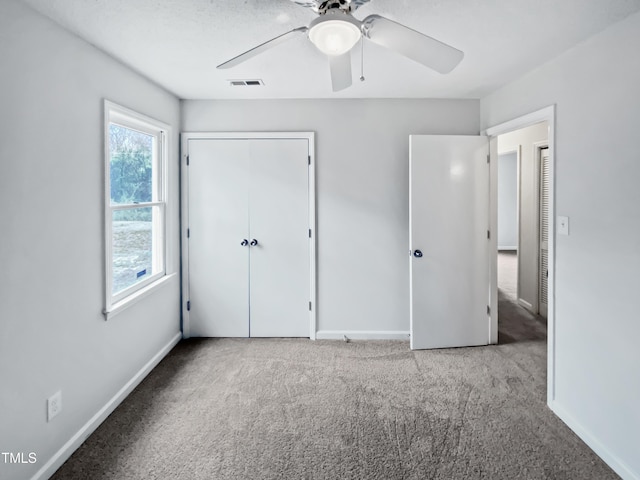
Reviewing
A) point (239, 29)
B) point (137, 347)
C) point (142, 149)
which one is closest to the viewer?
point (239, 29)

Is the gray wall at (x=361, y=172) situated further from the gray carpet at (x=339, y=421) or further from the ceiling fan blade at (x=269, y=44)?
the ceiling fan blade at (x=269, y=44)

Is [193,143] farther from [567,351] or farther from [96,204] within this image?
[567,351]

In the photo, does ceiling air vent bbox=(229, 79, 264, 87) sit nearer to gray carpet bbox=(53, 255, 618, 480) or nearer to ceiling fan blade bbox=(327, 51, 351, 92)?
ceiling fan blade bbox=(327, 51, 351, 92)

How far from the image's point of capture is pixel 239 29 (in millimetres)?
1994

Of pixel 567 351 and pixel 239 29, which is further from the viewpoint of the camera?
pixel 567 351

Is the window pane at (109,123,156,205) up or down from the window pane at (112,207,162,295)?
up

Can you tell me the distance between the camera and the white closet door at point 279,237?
3.54 metres

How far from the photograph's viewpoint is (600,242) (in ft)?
6.63

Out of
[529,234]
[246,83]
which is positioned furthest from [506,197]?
[246,83]

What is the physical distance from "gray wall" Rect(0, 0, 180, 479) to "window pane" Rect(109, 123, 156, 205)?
0.26 meters

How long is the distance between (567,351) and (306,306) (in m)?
2.15

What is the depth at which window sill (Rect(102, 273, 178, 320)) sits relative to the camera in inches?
93.0

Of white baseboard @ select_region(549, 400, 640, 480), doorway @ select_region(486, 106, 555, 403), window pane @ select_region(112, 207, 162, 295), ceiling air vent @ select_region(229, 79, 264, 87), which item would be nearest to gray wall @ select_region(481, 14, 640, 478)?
white baseboard @ select_region(549, 400, 640, 480)

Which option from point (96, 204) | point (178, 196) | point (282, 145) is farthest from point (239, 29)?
point (178, 196)
